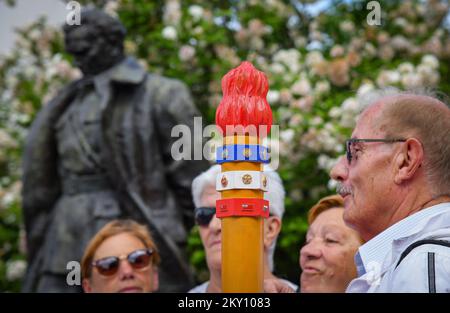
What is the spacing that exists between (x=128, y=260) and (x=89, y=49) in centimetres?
377

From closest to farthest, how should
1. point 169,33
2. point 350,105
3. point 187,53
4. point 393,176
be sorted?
1. point 393,176
2. point 350,105
3. point 187,53
4. point 169,33

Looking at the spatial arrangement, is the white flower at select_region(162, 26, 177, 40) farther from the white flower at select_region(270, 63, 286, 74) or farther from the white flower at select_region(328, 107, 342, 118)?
the white flower at select_region(328, 107, 342, 118)

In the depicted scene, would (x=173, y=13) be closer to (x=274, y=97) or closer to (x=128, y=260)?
(x=274, y=97)

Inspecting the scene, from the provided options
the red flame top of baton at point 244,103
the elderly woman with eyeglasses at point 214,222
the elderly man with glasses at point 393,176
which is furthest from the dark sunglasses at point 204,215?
the red flame top of baton at point 244,103

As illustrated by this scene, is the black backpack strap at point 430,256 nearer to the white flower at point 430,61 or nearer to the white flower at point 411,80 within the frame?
the white flower at point 411,80

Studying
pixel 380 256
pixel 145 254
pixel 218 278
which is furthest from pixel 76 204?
pixel 380 256

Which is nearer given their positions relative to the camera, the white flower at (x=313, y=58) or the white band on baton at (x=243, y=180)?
the white band on baton at (x=243, y=180)

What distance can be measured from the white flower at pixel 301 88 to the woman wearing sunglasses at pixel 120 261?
6.18m

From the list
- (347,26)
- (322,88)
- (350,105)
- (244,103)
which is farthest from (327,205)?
(347,26)

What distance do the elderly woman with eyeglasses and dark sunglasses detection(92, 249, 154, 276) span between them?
35 cm

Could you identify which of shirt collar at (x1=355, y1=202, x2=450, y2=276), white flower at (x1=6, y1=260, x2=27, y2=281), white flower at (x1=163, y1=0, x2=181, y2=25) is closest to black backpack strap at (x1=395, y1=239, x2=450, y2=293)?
shirt collar at (x1=355, y1=202, x2=450, y2=276)

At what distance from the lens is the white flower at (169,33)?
12.6 metres

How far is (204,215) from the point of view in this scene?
5387mm

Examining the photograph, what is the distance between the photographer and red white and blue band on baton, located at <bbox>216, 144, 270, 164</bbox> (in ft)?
10.4
